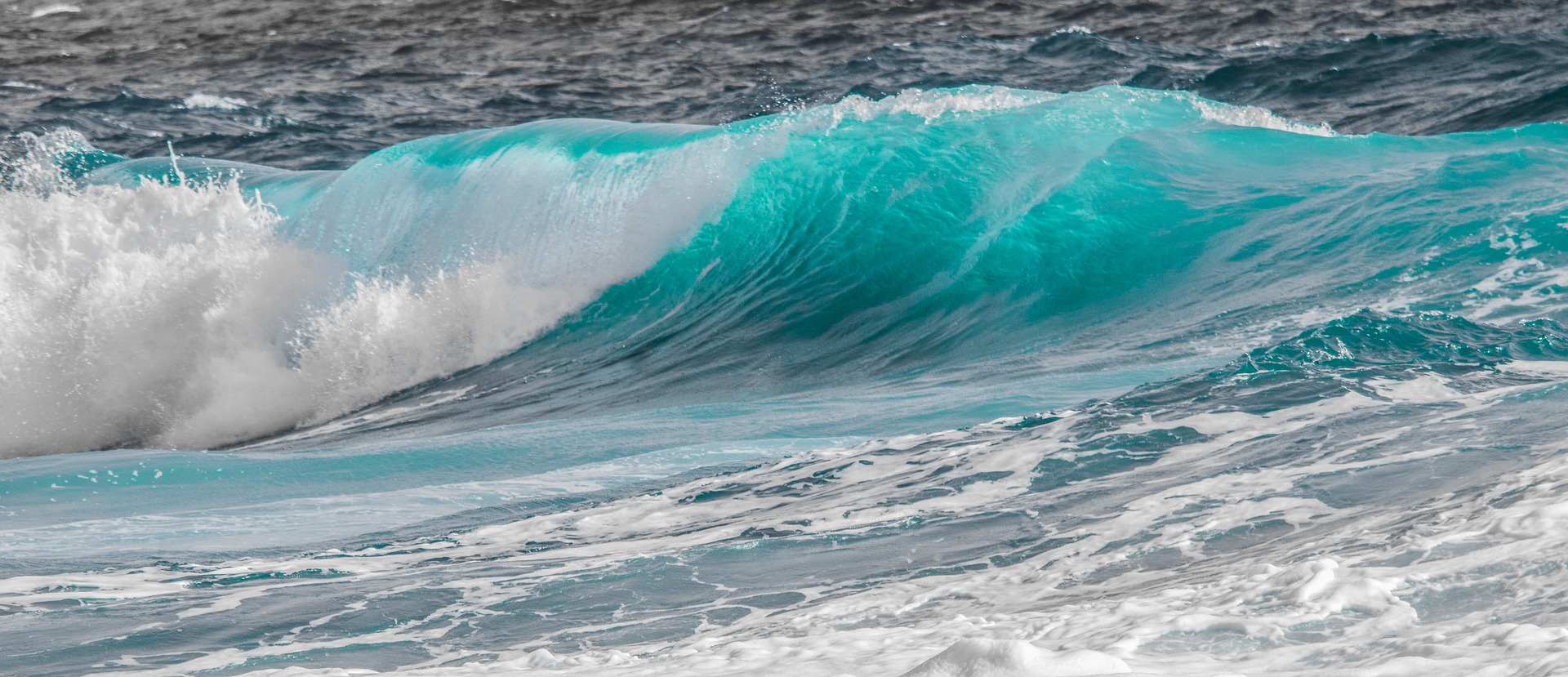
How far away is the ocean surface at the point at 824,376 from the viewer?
2.51 m

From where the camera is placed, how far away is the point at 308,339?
673cm

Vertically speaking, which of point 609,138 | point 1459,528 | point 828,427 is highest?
point 609,138

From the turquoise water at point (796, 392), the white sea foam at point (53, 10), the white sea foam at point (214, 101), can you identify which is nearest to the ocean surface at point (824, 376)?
the turquoise water at point (796, 392)

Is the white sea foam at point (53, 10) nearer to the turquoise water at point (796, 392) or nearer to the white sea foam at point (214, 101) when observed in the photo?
the white sea foam at point (214, 101)

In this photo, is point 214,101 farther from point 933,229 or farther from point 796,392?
point 796,392

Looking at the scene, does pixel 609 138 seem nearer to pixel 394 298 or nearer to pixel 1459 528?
pixel 394 298

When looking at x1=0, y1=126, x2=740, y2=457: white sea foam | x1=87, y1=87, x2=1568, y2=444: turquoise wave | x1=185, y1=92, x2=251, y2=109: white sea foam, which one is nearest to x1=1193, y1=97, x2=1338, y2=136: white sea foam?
x1=87, y1=87, x2=1568, y2=444: turquoise wave

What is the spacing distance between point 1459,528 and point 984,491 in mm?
1429

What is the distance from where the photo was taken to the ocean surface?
8.22 ft

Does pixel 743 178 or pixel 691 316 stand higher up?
pixel 743 178

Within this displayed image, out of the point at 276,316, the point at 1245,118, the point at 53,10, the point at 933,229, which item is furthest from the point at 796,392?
the point at 53,10

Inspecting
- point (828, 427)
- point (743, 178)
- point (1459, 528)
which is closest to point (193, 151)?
point (743, 178)

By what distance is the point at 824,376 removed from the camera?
18.5 ft

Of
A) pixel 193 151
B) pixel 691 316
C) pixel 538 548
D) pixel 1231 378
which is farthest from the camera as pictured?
pixel 193 151
